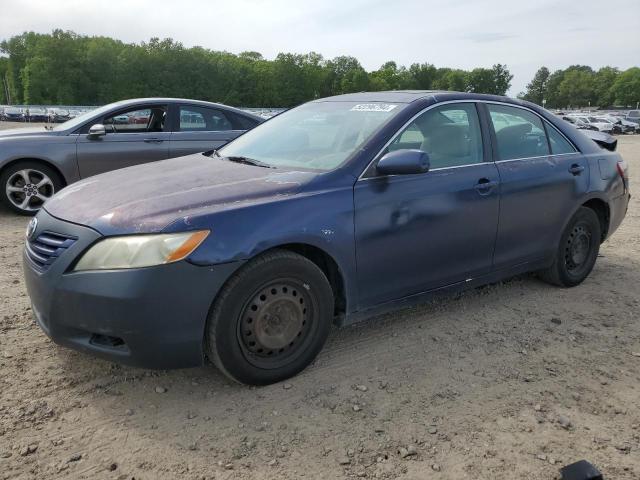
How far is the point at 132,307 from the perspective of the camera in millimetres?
2553

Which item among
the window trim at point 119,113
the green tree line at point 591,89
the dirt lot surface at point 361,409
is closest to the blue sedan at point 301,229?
the dirt lot surface at point 361,409

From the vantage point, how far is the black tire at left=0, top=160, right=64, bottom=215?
6758mm

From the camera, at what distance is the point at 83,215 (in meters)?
2.82

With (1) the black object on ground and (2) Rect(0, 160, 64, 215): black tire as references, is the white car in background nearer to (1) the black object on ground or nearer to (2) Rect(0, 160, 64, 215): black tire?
(2) Rect(0, 160, 64, 215): black tire

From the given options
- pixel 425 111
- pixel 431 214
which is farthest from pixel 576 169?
pixel 431 214

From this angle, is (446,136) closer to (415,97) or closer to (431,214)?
(415,97)

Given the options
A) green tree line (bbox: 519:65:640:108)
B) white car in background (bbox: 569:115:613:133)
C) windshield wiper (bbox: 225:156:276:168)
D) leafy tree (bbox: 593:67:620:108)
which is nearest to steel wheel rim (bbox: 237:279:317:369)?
windshield wiper (bbox: 225:156:276:168)

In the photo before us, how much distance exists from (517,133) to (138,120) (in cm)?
513

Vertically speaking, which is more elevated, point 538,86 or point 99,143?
point 538,86

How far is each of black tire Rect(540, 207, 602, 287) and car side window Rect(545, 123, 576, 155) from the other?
519 mm

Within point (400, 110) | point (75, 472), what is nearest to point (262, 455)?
point (75, 472)

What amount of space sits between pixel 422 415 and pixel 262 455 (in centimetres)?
84

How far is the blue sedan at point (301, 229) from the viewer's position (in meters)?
2.62

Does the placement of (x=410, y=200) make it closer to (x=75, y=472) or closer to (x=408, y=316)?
(x=408, y=316)
